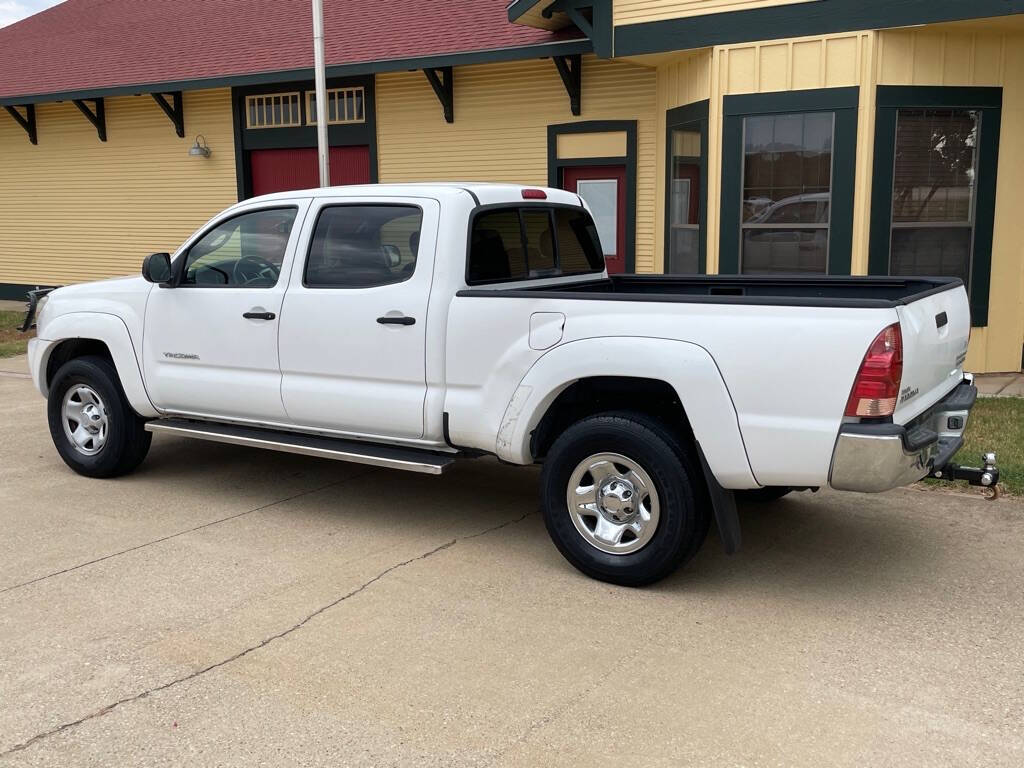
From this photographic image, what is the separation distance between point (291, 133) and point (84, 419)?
922cm

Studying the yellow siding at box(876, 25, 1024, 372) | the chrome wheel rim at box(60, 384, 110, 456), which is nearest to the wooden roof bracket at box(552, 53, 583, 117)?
the yellow siding at box(876, 25, 1024, 372)

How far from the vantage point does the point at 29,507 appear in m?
6.33

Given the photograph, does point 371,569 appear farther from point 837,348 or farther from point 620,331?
point 837,348

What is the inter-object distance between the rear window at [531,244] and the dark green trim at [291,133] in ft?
27.3

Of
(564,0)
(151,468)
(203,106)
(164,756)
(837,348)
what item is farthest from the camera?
(203,106)

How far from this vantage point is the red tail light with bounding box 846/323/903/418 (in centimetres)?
425

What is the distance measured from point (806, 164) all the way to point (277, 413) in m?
6.44

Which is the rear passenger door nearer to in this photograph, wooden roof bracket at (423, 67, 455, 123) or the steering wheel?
the steering wheel

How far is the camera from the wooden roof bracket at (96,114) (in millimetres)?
17156

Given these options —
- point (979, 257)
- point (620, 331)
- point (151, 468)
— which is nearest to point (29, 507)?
point (151, 468)

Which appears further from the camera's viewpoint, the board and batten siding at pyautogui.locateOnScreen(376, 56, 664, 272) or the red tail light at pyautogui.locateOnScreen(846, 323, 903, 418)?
the board and batten siding at pyautogui.locateOnScreen(376, 56, 664, 272)

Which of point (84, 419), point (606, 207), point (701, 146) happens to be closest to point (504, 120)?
point (606, 207)

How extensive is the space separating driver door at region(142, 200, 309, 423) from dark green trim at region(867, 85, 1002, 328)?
6251mm

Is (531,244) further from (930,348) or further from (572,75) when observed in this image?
(572,75)
